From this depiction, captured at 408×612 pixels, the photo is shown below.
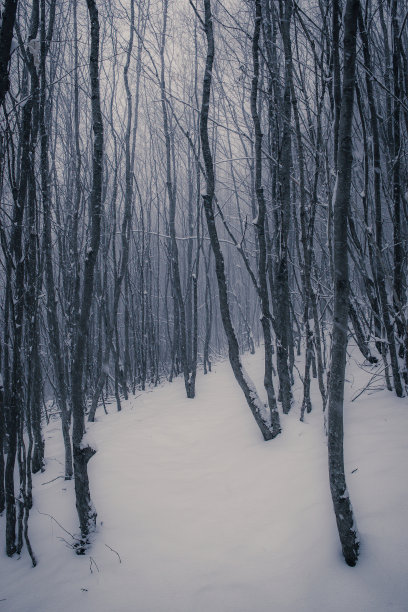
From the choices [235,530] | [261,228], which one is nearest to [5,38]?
[261,228]

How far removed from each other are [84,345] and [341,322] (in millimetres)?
1299

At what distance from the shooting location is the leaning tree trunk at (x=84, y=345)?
5.46 feet

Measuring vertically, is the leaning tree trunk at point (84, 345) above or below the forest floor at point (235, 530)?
above

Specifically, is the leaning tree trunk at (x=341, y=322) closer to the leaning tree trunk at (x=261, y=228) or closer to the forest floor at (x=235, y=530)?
the forest floor at (x=235, y=530)

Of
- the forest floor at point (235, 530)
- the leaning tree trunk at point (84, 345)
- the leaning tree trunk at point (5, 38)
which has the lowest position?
the forest floor at point (235, 530)

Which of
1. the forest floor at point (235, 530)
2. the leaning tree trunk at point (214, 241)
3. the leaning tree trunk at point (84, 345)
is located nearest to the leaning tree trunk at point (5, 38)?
the leaning tree trunk at point (84, 345)

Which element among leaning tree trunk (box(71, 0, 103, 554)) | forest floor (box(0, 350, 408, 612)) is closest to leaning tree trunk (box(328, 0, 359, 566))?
forest floor (box(0, 350, 408, 612))

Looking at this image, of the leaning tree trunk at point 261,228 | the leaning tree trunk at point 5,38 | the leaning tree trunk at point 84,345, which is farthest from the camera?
the leaning tree trunk at point 261,228

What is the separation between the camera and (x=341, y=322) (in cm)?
117

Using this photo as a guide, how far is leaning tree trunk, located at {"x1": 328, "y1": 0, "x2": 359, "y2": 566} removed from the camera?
115 cm

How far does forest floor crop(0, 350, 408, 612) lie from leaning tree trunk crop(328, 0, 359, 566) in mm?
133

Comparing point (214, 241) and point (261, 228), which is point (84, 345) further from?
point (261, 228)

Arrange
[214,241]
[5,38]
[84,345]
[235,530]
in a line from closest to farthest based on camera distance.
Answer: [5,38]
[235,530]
[84,345]
[214,241]

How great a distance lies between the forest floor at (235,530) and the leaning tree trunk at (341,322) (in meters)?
0.13
